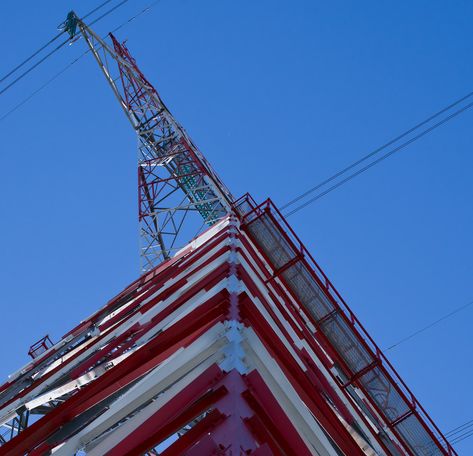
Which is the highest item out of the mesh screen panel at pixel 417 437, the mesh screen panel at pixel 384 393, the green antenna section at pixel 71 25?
the green antenna section at pixel 71 25

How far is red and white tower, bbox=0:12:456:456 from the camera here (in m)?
5.41

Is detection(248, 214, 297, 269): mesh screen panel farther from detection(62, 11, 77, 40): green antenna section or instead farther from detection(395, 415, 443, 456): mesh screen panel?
detection(62, 11, 77, 40): green antenna section

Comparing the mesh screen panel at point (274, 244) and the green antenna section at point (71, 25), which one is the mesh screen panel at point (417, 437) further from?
the green antenna section at point (71, 25)

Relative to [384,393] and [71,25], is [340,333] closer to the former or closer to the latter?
[384,393]

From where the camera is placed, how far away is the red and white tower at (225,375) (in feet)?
17.7

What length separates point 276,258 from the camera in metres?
15.5

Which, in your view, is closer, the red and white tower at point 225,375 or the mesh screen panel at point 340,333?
the red and white tower at point 225,375

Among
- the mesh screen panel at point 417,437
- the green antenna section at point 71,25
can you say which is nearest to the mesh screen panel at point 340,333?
the mesh screen panel at point 417,437

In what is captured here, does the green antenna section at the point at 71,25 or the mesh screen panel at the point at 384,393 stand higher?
the green antenna section at the point at 71,25

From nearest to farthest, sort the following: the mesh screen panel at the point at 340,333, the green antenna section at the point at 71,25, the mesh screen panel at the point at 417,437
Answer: the mesh screen panel at the point at 417,437
the mesh screen panel at the point at 340,333
the green antenna section at the point at 71,25

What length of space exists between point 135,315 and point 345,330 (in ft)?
18.7

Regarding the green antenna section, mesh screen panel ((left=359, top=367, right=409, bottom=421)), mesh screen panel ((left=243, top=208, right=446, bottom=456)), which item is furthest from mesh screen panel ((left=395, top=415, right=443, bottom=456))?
the green antenna section

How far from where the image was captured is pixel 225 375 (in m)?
5.59

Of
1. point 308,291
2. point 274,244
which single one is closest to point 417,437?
point 308,291
